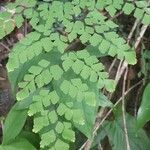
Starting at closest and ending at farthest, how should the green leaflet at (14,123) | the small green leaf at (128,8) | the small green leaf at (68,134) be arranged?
the small green leaf at (68,134) < the small green leaf at (128,8) < the green leaflet at (14,123)

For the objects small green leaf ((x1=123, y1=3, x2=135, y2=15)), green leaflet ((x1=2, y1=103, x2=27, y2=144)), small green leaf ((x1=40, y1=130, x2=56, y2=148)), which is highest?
small green leaf ((x1=123, y1=3, x2=135, y2=15))

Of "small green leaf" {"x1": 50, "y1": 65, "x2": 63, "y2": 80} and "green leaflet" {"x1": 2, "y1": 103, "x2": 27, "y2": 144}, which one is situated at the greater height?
"small green leaf" {"x1": 50, "y1": 65, "x2": 63, "y2": 80}

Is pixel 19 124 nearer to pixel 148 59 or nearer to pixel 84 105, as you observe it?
pixel 84 105

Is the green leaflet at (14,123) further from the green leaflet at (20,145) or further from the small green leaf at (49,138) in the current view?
the small green leaf at (49,138)

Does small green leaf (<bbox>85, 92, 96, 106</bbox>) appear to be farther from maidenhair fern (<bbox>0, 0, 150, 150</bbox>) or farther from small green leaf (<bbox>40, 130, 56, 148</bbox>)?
small green leaf (<bbox>40, 130, 56, 148</bbox>)

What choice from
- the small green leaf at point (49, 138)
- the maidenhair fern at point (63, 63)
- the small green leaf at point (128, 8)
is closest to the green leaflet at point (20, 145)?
the maidenhair fern at point (63, 63)

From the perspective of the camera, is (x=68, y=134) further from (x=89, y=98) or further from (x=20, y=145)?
(x=20, y=145)

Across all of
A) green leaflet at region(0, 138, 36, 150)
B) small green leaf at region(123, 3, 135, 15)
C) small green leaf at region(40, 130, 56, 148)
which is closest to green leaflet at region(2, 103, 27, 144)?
green leaflet at region(0, 138, 36, 150)

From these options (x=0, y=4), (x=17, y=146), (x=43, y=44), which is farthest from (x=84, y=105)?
(x=0, y=4)
